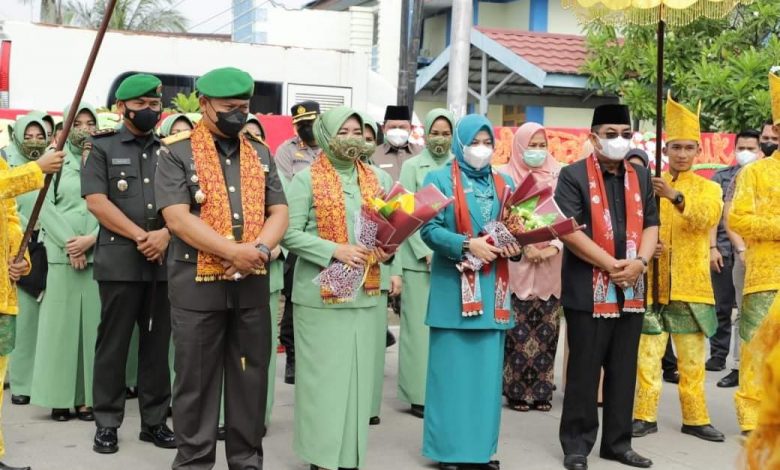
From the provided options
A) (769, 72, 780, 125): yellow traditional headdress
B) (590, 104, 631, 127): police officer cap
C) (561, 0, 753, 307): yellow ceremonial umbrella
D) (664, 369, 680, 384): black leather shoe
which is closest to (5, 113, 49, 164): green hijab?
(561, 0, 753, 307): yellow ceremonial umbrella

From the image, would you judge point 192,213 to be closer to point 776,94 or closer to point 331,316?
point 331,316

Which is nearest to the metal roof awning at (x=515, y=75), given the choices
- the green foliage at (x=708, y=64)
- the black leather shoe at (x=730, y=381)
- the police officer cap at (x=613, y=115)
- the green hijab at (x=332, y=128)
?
the green foliage at (x=708, y=64)

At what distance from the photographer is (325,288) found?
17.7 feet

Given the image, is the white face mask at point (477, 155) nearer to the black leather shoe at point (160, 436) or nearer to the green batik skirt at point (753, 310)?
the green batik skirt at point (753, 310)

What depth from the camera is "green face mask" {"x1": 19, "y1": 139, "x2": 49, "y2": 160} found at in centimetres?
719

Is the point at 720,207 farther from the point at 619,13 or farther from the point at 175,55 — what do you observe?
the point at 175,55

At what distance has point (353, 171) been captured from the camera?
584 centimetres

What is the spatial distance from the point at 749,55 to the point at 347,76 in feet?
20.5

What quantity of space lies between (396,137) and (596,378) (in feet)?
10.3

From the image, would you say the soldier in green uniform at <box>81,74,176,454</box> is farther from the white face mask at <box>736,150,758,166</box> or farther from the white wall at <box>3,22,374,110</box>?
the white wall at <box>3,22,374,110</box>

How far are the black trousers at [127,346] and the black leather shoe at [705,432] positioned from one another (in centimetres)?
324

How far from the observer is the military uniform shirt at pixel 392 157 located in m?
8.34

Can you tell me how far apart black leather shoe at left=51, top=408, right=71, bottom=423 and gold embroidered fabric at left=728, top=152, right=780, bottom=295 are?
14.0 feet

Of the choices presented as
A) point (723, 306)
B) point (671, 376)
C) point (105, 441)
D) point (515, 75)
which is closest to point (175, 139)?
point (105, 441)
